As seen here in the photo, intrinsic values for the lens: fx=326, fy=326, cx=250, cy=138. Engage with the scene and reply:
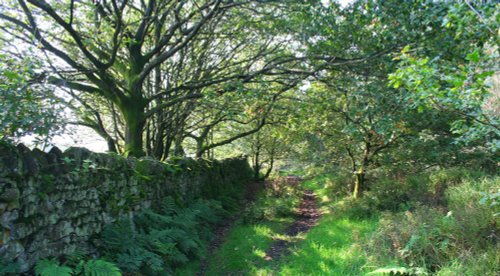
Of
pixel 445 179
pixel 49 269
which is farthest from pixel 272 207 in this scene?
pixel 49 269

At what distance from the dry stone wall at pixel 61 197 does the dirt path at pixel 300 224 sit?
315 cm

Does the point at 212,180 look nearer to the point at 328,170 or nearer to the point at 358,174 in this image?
the point at 328,170

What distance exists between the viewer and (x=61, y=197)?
4.71 m

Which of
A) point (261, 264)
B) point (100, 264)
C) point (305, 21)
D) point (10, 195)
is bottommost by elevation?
point (261, 264)

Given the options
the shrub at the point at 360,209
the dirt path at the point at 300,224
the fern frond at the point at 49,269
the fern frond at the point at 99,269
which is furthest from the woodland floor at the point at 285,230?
the fern frond at the point at 49,269

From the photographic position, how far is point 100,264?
14.4ft

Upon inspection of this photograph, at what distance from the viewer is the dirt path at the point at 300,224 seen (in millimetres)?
7820

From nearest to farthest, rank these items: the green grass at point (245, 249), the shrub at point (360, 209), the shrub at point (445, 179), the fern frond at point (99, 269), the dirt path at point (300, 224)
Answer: the fern frond at point (99, 269) → the green grass at point (245, 249) → the dirt path at point (300, 224) → the shrub at point (445, 179) → the shrub at point (360, 209)

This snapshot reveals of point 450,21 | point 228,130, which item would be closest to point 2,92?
point 450,21

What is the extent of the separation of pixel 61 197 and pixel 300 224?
299 inches

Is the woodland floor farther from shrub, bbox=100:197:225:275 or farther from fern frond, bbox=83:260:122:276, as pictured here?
fern frond, bbox=83:260:122:276

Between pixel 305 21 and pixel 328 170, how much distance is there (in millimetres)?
5802

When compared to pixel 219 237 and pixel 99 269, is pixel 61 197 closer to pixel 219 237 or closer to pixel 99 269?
pixel 99 269

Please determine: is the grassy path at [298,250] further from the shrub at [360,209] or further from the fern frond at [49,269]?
the fern frond at [49,269]
